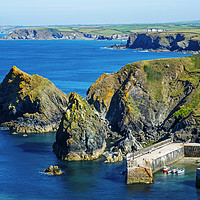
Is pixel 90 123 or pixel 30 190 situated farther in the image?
pixel 90 123

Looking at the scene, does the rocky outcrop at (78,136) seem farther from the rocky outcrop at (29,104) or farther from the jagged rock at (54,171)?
the rocky outcrop at (29,104)

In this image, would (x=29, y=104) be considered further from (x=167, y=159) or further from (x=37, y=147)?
(x=167, y=159)

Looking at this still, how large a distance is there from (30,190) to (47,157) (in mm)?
19969

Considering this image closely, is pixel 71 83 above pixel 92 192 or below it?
above

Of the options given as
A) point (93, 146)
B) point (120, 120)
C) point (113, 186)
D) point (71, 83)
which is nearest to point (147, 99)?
point (120, 120)

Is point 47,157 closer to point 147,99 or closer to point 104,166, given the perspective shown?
point 104,166

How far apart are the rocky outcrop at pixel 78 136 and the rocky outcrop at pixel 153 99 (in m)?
15.8

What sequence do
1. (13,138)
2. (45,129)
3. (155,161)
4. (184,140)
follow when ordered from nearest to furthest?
(155,161)
(184,140)
(13,138)
(45,129)

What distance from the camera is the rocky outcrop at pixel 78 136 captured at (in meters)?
94.1

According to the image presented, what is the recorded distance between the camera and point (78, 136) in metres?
94.6

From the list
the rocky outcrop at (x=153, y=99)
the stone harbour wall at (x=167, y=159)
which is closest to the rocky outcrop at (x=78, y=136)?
the stone harbour wall at (x=167, y=159)

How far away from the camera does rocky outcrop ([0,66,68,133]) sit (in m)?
122

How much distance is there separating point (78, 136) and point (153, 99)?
35.5 metres

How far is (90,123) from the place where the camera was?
98.4 meters
